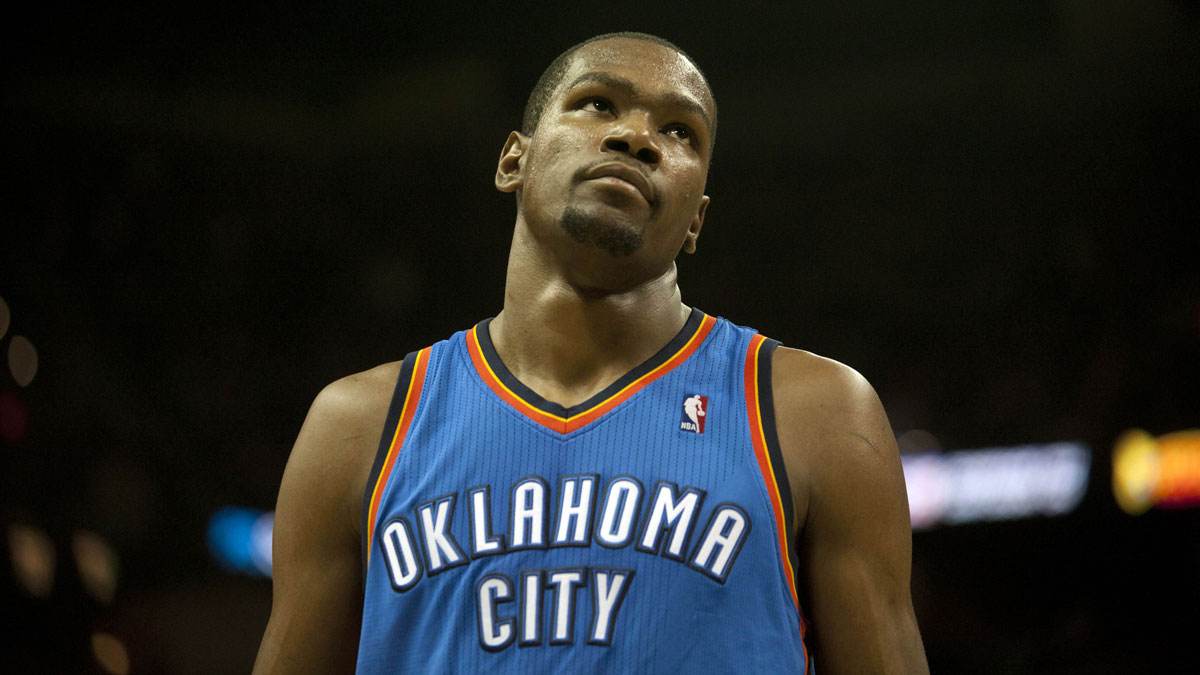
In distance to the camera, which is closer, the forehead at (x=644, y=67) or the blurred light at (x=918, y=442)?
the forehead at (x=644, y=67)

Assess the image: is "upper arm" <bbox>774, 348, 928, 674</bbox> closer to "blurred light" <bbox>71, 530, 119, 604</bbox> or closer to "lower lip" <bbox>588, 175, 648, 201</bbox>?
"lower lip" <bbox>588, 175, 648, 201</bbox>

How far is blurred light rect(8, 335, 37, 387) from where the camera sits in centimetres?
376

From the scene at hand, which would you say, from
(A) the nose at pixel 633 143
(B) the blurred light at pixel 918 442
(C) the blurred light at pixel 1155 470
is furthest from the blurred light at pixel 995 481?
(A) the nose at pixel 633 143

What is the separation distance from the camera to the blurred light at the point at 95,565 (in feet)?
12.4

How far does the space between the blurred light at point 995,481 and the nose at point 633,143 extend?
3378 mm

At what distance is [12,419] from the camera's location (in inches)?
147

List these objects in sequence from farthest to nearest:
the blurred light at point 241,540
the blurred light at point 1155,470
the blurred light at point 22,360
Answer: the blurred light at point 1155,470 < the blurred light at point 241,540 < the blurred light at point 22,360

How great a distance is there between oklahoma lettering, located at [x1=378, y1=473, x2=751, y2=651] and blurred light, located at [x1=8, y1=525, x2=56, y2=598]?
9.55 feet

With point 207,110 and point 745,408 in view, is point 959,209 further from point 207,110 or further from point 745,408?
point 745,408

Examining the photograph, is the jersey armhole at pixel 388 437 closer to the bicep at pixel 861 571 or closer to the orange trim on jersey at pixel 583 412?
the orange trim on jersey at pixel 583 412

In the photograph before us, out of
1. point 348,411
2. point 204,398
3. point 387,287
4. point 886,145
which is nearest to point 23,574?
point 204,398

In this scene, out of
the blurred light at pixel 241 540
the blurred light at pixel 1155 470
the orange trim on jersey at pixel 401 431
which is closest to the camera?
the orange trim on jersey at pixel 401 431

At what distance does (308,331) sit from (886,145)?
2457 millimetres

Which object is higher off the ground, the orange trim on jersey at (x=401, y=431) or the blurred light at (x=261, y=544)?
the blurred light at (x=261, y=544)
